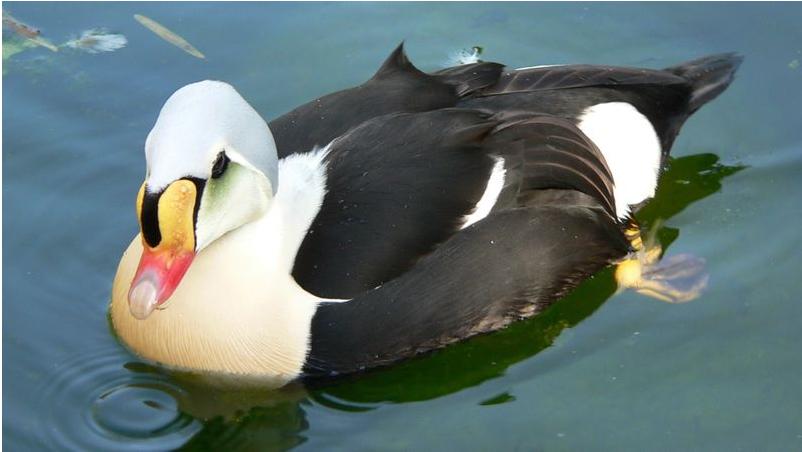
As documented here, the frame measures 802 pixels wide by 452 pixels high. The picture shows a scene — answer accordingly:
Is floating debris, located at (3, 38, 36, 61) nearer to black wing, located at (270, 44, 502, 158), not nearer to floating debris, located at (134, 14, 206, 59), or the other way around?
floating debris, located at (134, 14, 206, 59)

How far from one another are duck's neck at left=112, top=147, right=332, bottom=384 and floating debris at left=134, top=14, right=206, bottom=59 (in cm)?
197

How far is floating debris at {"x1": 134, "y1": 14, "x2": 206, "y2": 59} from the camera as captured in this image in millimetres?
6215

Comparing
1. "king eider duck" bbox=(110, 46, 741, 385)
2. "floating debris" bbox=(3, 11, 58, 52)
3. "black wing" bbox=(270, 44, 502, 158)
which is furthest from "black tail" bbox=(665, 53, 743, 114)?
"floating debris" bbox=(3, 11, 58, 52)

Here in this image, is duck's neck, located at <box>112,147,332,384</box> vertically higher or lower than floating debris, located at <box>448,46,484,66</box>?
lower

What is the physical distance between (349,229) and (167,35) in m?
2.41

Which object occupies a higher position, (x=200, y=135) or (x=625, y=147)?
(x=200, y=135)

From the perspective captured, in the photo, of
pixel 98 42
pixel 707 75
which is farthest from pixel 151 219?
pixel 98 42

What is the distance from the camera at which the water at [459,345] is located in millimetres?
4383

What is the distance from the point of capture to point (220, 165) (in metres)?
4.10

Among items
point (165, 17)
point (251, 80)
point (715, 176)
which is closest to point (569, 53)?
point (715, 176)

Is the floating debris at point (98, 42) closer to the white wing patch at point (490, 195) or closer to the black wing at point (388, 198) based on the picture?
the black wing at point (388, 198)

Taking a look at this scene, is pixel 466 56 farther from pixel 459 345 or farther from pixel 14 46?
pixel 14 46

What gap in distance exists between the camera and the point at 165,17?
6.38m

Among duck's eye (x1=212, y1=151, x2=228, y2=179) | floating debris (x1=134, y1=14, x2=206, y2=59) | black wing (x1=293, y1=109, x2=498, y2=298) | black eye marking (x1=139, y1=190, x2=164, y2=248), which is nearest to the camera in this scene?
black eye marking (x1=139, y1=190, x2=164, y2=248)
